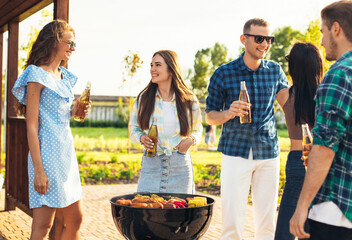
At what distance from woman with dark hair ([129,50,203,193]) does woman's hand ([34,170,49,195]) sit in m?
0.90

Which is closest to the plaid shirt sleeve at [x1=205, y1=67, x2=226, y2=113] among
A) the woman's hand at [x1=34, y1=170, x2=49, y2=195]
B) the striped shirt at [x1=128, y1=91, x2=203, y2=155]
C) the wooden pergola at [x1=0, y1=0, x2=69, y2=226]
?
the striped shirt at [x1=128, y1=91, x2=203, y2=155]

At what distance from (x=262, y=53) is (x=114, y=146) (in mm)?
14741

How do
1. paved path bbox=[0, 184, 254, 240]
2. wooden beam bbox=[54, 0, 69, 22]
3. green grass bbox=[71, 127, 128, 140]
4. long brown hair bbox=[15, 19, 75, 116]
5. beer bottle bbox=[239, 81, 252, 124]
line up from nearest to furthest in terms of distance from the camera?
1. long brown hair bbox=[15, 19, 75, 116]
2. beer bottle bbox=[239, 81, 252, 124]
3. wooden beam bbox=[54, 0, 69, 22]
4. paved path bbox=[0, 184, 254, 240]
5. green grass bbox=[71, 127, 128, 140]

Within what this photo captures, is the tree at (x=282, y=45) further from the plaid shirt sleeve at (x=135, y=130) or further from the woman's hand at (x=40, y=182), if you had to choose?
the woman's hand at (x=40, y=182)

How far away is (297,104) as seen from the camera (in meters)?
3.29

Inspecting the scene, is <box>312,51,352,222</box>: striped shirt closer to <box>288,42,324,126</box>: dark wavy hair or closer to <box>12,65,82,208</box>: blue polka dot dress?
<box>288,42,324,126</box>: dark wavy hair

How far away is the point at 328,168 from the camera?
2.20 m

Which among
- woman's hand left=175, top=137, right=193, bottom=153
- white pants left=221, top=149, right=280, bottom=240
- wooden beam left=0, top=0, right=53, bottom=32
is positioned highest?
wooden beam left=0, top=0, right=53, bottom=32

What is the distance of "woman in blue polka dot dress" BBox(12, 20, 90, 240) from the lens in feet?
11.0

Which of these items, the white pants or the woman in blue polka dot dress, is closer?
the woman in blue polka dot dress

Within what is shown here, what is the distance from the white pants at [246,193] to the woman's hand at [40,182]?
59.9 inches

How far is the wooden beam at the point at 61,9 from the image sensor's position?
485 cm

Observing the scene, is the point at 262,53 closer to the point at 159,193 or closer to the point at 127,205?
the point at 159,193

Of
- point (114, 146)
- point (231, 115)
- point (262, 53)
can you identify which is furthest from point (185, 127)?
point (114, 146)
